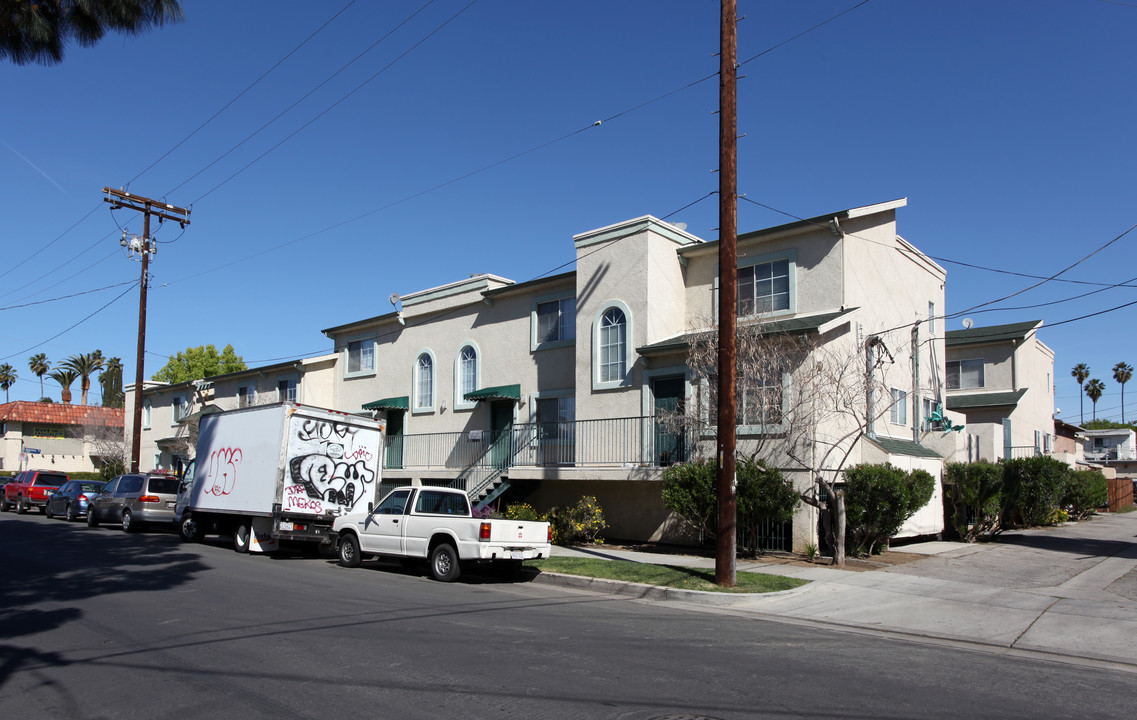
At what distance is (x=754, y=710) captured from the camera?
20.2 ft

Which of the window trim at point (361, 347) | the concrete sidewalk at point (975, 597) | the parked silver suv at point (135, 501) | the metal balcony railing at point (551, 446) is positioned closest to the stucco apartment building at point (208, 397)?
the window trim at point (361, 347)

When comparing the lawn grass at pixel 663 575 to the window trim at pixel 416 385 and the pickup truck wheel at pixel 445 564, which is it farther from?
the window trim at pixel 416 385

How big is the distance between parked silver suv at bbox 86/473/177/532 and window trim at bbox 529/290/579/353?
1081 centimetres

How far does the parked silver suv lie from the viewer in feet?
74.5

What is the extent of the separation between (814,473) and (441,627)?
362 inches

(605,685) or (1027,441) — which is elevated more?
(1027,441)

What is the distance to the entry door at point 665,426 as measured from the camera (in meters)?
18.5

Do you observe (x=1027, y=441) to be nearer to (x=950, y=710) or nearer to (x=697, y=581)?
(x=697, y=581)

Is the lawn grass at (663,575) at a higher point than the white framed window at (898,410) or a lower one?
lower

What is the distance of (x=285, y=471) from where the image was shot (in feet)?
54.6

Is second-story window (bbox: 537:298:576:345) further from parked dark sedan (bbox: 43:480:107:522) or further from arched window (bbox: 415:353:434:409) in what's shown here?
parked dark sedan (bbox: 43:480:107:522)

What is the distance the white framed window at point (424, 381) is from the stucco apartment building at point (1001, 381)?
1840cm

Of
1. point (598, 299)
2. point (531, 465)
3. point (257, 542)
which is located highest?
point (598, 299)

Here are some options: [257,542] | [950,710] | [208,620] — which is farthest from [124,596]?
[950,710]
